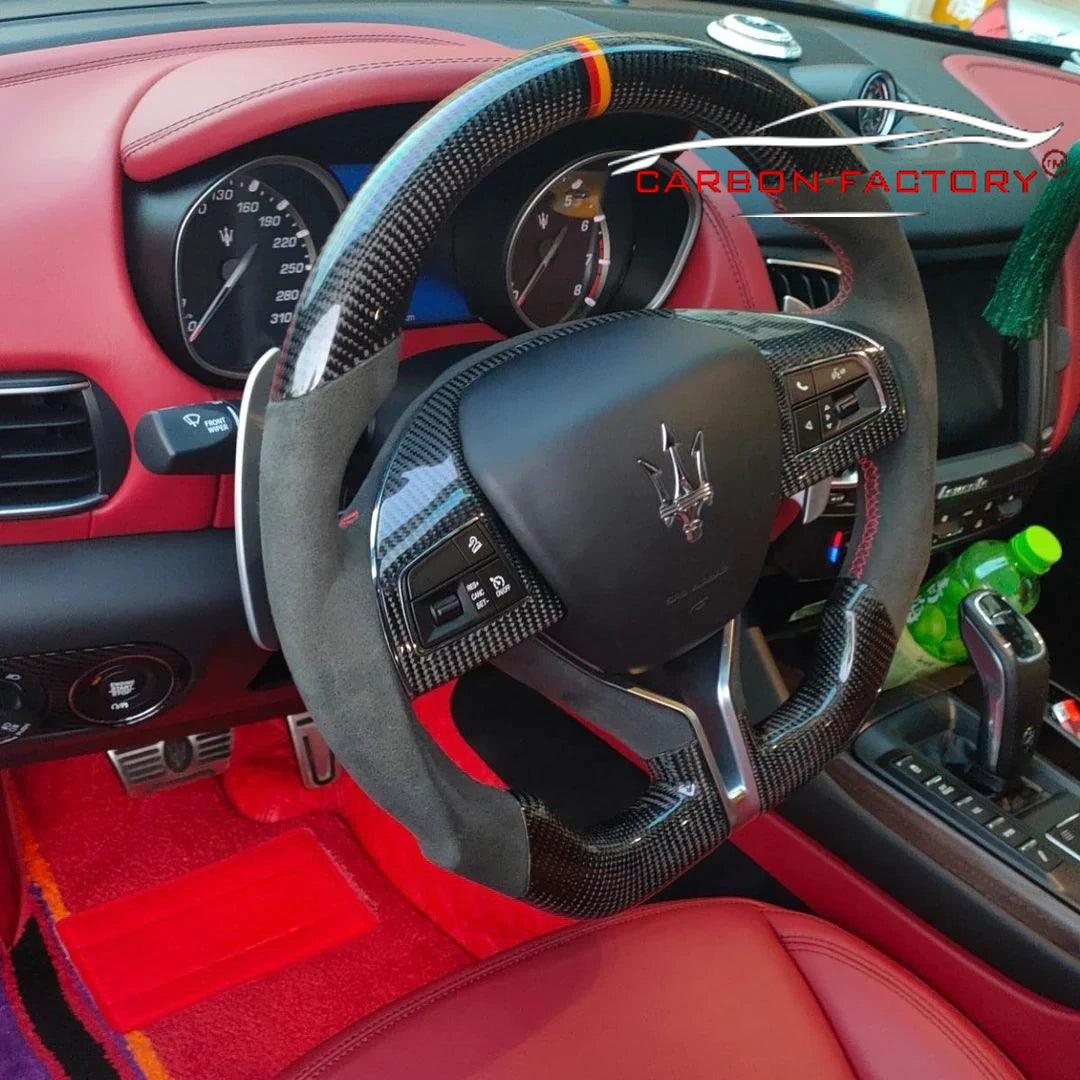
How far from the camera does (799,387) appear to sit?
82 centimetres

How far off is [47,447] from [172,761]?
71 cm

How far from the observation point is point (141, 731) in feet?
3.41

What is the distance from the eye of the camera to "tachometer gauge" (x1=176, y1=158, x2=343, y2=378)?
850 mm

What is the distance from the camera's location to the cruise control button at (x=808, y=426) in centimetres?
82

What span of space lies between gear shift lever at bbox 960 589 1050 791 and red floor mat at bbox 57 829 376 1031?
82cm

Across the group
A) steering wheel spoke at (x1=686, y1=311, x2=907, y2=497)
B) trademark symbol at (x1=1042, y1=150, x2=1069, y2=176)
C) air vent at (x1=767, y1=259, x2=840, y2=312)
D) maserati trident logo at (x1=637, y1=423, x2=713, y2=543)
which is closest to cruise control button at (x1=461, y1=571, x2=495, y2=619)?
maserati trident logo at (x1=637, y1=423, x2=713, y2=543)

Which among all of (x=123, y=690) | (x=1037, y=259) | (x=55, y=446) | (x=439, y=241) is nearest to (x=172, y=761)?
(x=123, y=690)

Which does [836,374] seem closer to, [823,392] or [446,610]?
[823,392]

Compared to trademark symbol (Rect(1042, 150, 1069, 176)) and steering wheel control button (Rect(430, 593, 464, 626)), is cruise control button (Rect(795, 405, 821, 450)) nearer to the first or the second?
steering wheel control button (Rect(430, 593, 464, 626))

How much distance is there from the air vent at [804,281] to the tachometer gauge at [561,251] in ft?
0.78

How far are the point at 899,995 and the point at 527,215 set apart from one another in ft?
2.45

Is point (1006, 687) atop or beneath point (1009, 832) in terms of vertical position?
atop

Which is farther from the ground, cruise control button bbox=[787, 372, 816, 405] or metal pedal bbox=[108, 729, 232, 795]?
cruise control button bbox=[787, 372, 816, 405]

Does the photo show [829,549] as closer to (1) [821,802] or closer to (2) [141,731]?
(1) [821,802]
